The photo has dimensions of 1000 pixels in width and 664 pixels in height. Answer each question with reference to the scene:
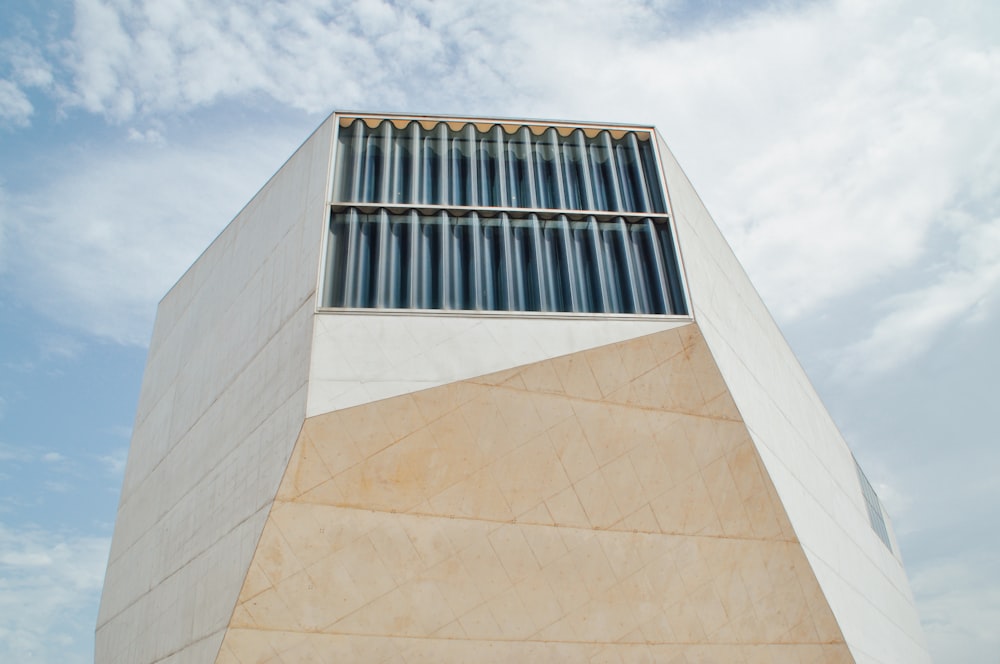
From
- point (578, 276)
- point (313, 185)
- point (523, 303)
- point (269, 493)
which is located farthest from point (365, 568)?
point (313, 185)

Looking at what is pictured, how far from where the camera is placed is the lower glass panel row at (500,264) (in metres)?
16.5

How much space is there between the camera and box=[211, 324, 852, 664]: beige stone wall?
14.5m

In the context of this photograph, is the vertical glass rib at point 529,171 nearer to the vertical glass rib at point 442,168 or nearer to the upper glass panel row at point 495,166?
the upper glass panel row at point 495,166

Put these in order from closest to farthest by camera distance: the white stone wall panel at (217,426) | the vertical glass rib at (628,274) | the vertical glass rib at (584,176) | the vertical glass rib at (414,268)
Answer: the white stone wall panel at (217,426) → the vertical glass rib at (414,268) → the vertical glass rib at (628,274) → the vertical glass rib at (584,176)

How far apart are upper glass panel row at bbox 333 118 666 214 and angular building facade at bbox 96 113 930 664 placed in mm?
64

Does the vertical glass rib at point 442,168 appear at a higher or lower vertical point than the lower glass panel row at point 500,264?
higher

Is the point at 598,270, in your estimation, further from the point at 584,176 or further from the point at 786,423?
the point at 786,423

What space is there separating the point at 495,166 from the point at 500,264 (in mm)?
2951

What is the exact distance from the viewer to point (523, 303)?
1658 centimetres

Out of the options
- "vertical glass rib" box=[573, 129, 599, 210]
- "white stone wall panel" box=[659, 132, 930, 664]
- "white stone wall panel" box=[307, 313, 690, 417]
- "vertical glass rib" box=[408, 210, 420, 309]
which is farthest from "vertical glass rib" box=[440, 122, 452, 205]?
"white stone wall panel" box=[659, 132, 930, 664]

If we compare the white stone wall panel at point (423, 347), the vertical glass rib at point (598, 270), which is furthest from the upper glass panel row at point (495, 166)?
the white stone wall panel at point (423, 347)

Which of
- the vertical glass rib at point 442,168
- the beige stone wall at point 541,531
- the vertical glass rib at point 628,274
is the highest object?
the vertical glass rib at point 442,168

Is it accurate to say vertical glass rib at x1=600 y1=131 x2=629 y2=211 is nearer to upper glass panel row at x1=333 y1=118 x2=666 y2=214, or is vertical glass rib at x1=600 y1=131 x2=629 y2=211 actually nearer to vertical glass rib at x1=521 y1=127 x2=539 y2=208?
upper glass panel row at x1=333 y1=118 x2=666 y2=214

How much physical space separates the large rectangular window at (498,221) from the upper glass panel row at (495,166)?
0.03 metres
